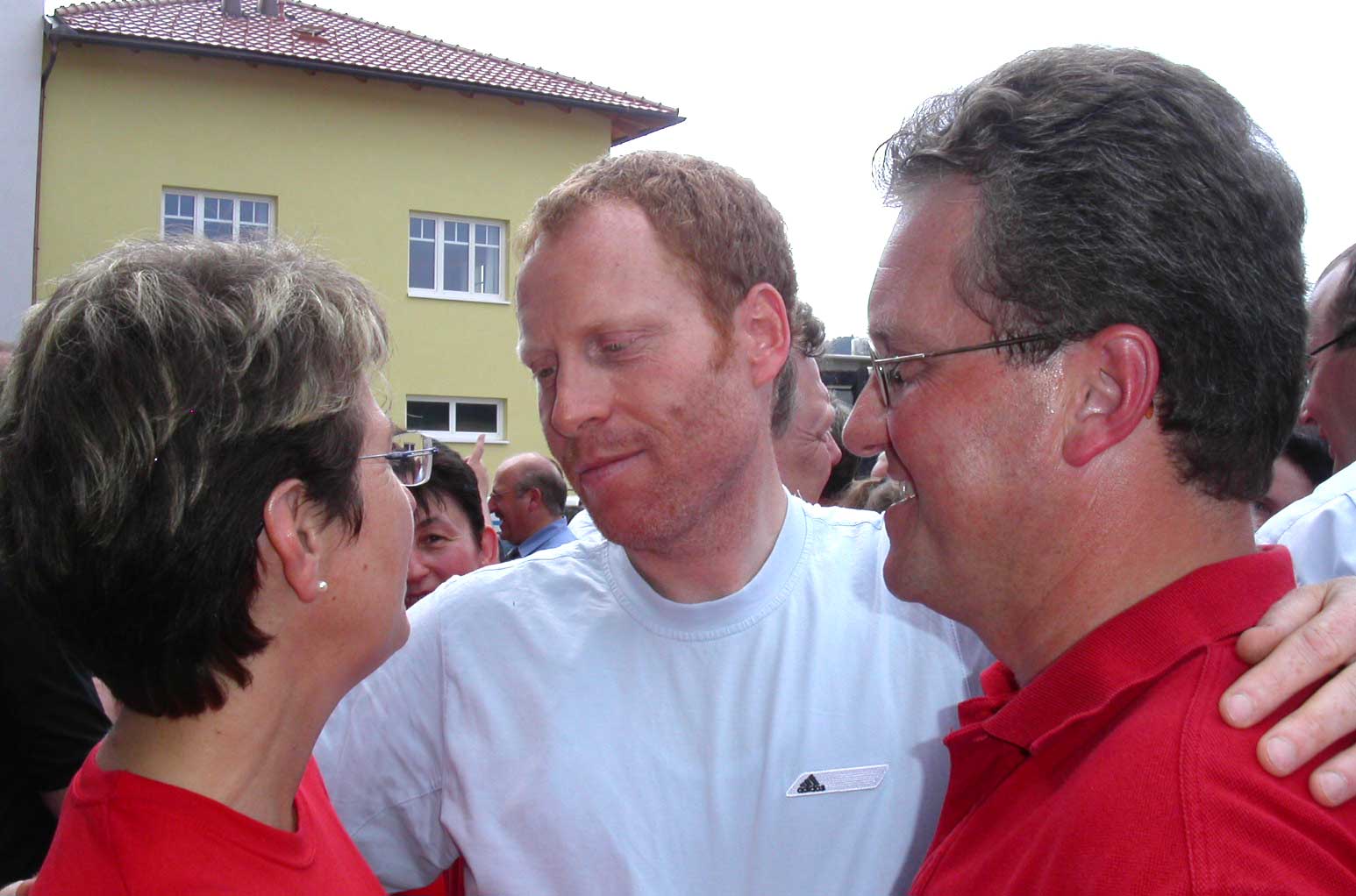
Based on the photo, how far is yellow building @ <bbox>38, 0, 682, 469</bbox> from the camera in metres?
16.9

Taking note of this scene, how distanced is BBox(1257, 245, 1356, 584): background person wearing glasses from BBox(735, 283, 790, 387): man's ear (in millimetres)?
1391

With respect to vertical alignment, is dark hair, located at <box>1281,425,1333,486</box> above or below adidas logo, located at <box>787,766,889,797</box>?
above

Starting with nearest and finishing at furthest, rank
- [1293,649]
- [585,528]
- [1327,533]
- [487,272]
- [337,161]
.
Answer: [1293,649]
[1327,533]
[585,528]
[337,161]
[487,272]

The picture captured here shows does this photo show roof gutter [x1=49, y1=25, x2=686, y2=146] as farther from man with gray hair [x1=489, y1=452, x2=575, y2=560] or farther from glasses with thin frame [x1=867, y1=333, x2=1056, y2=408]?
glasses with thin frame [x1=867, y1=333, x2=1056, y2=408]

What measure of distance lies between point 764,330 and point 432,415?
677 inches

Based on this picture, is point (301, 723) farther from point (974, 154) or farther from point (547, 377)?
point (974, 154)

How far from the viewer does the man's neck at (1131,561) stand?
1450 mm

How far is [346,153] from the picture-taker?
1859 cm

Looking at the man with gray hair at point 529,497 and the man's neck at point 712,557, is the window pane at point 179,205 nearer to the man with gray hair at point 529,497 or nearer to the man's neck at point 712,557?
the man with gray hair at point 529,497

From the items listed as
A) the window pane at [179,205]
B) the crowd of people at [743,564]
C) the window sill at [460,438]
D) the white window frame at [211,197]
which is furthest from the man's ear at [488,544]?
the window pane at [179,205]

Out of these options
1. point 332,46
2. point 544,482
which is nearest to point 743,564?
point 544,482

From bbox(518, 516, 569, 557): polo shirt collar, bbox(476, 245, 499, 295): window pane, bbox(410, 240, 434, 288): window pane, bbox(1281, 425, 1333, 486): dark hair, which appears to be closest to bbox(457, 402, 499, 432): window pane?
bbox(476, 245, 499, 295): window pane

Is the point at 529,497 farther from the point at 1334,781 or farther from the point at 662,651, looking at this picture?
the point at 1334,781

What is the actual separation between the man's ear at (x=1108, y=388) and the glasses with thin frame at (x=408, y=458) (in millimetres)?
1162
